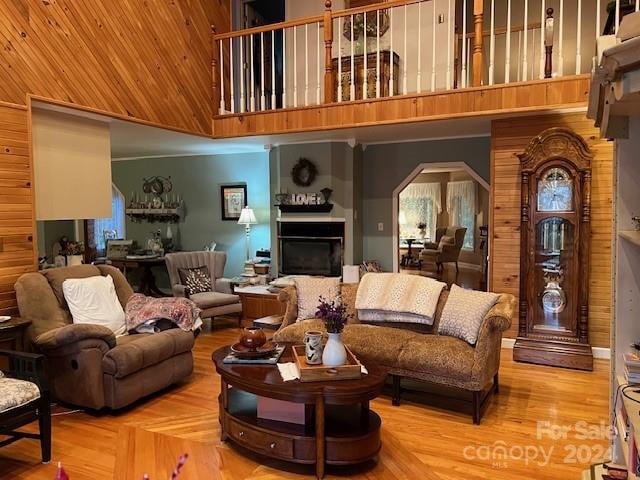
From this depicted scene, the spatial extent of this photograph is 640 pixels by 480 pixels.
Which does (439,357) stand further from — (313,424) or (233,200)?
(233,200)

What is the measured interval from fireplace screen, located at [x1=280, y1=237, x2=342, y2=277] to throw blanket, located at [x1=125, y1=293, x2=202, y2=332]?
292cm

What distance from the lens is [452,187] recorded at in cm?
1216

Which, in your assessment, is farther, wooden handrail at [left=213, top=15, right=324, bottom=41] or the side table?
wooden handrail at [left=213, top=15, right=324, bottom=41]

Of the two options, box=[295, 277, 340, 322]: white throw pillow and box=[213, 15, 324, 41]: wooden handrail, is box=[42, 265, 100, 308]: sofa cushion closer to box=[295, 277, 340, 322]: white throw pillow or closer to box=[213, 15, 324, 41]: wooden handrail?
box=[295, 277, 340, 322]: white throw pillow

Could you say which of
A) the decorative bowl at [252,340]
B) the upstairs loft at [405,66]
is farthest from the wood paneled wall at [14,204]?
the upstairs loft at [405,66]

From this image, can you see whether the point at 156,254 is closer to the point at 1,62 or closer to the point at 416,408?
the point at 1,62

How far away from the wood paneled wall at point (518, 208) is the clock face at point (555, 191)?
0.27m

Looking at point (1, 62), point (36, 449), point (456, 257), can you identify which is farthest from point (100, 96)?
point (456, 257)

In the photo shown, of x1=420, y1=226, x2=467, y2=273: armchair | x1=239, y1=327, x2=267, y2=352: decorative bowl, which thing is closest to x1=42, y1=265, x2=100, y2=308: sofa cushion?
x1=239, y1=327, x2=267, y2=352: decorative bowl

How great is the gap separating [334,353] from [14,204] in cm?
278

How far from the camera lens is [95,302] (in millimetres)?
3961

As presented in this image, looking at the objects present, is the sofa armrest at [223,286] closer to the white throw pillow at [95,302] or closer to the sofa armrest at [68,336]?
the white throw pillow at [95,302]

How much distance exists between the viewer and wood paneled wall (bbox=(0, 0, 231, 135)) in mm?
3855

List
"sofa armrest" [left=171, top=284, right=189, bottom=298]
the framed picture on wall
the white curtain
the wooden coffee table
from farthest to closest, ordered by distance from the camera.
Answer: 1. the white curtain
2. the framed picture on wall
3. "sofa armrest" [left=171, top=284, right=189, bottom=298]
4. the wooden coffee table
